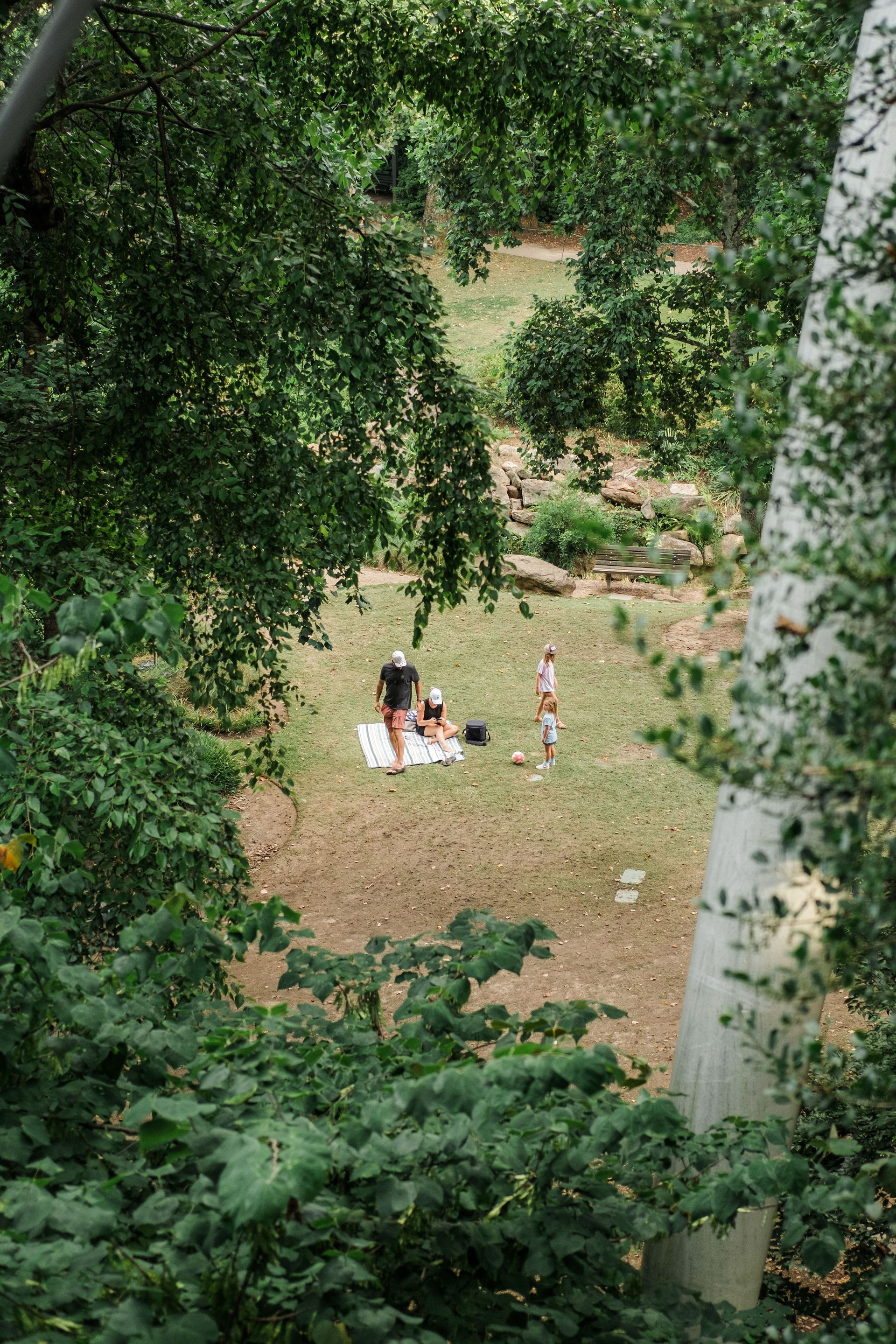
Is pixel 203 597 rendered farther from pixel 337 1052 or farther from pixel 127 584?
pixel 337 1052

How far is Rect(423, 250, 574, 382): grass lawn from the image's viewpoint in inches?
1079

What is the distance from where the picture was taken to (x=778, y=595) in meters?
2.81

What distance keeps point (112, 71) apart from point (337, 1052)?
5.85 meters

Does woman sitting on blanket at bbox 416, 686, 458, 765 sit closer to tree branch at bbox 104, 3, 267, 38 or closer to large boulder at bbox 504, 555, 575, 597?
large boulder at bbox 504, 555, 575, 597

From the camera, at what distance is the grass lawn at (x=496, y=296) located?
89.9ft

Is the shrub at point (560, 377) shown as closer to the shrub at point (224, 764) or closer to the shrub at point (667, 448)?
the shrub at point (667, 448)

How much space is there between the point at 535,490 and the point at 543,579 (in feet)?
12.4

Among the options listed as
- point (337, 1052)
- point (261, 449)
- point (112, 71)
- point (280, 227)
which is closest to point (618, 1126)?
point (337, 1052)

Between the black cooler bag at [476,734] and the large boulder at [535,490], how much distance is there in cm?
857

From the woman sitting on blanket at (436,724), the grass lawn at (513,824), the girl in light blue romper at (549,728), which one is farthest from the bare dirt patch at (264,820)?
the girl in light blue romper at (549,728)

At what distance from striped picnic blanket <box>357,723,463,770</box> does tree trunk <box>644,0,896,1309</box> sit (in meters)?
8.30

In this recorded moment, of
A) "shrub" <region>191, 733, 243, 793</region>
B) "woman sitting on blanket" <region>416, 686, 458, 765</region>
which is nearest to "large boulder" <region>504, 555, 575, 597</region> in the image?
"woman sitting on blanket" <region>416, 686, 458, 765</region>

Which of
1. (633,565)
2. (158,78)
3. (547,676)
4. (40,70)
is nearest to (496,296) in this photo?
(633,565)

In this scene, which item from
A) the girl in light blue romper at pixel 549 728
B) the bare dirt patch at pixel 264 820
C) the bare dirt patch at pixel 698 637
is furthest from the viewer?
the bare dirt patch at pixel 698 637
